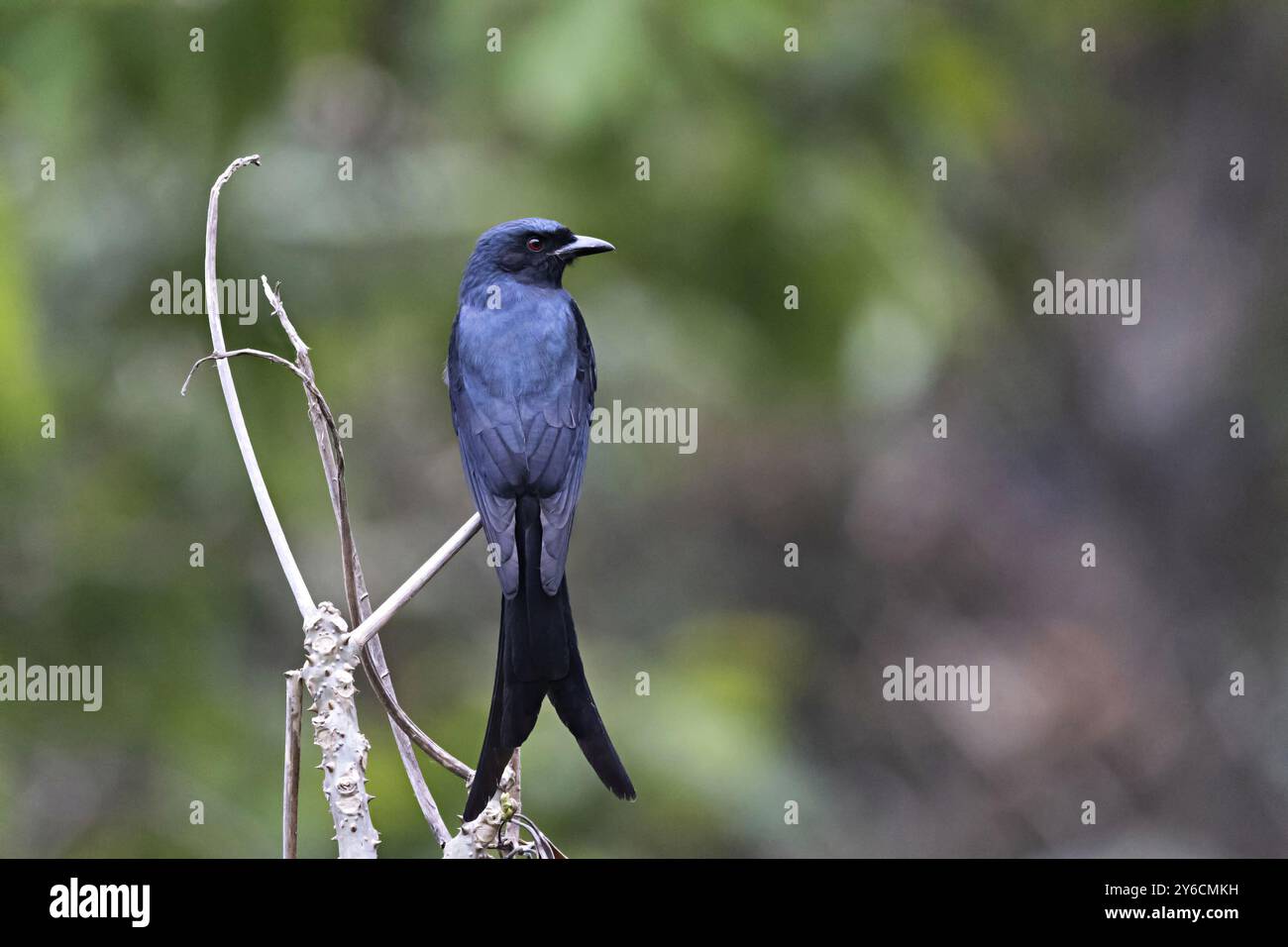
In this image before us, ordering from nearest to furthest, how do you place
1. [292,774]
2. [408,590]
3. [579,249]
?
[292,774] < [408,590] < [579,249]

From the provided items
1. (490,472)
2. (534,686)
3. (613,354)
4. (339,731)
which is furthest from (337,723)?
(613,354)

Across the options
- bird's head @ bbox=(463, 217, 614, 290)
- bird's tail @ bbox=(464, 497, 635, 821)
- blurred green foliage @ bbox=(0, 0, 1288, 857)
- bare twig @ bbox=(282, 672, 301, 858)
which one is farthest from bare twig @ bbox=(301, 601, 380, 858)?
blurred green foliage @ bbox=(0, 0, 1288, 857)

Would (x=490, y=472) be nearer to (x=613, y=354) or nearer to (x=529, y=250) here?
(x=529, y=250)

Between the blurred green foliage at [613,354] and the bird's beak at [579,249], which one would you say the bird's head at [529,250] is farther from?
the blurred green foliage at [613,354]

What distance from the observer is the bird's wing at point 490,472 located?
10.2 feet

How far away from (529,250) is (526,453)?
1.06 m

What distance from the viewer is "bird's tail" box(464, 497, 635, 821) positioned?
2.56 meters

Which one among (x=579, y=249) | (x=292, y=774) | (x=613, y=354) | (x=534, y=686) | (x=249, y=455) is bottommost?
(x=292, y=774)

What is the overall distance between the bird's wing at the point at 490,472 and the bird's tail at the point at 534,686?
0.04 metres

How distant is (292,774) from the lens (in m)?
2.50

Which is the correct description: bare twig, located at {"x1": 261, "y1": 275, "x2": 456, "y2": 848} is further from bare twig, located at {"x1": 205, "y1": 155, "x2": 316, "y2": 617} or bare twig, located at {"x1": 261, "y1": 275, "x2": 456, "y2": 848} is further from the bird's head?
the bird's head

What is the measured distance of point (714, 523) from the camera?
441 inches
